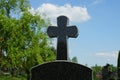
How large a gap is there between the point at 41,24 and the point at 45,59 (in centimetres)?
386

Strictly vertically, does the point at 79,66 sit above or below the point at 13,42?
below

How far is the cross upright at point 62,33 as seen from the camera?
35.7 feet

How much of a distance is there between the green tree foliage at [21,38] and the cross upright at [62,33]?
23.1 m

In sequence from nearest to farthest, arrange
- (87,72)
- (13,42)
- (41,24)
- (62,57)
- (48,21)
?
(87,72) < (62,57) < (13,42) < (41,24) < (48,21)

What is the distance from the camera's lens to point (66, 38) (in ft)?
36.1

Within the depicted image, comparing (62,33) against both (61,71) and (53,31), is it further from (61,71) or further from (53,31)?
(61,71)

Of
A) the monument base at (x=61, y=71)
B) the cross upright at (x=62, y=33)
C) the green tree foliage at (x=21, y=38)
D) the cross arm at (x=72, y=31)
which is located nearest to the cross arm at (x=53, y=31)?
the cross upright at (x=62, y=33)

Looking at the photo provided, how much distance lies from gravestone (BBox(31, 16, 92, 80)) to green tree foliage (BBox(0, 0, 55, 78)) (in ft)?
76.6

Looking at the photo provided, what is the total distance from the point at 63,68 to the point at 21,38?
25.3 m

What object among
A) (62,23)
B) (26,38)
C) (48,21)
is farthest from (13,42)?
(62,23)

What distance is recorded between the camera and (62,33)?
36.6 ft

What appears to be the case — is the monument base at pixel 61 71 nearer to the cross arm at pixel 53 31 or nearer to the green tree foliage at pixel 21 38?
the cross arm at pixel 53 31

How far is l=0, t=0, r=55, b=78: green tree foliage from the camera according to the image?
34375mm

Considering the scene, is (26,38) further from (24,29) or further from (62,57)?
(62,57)
